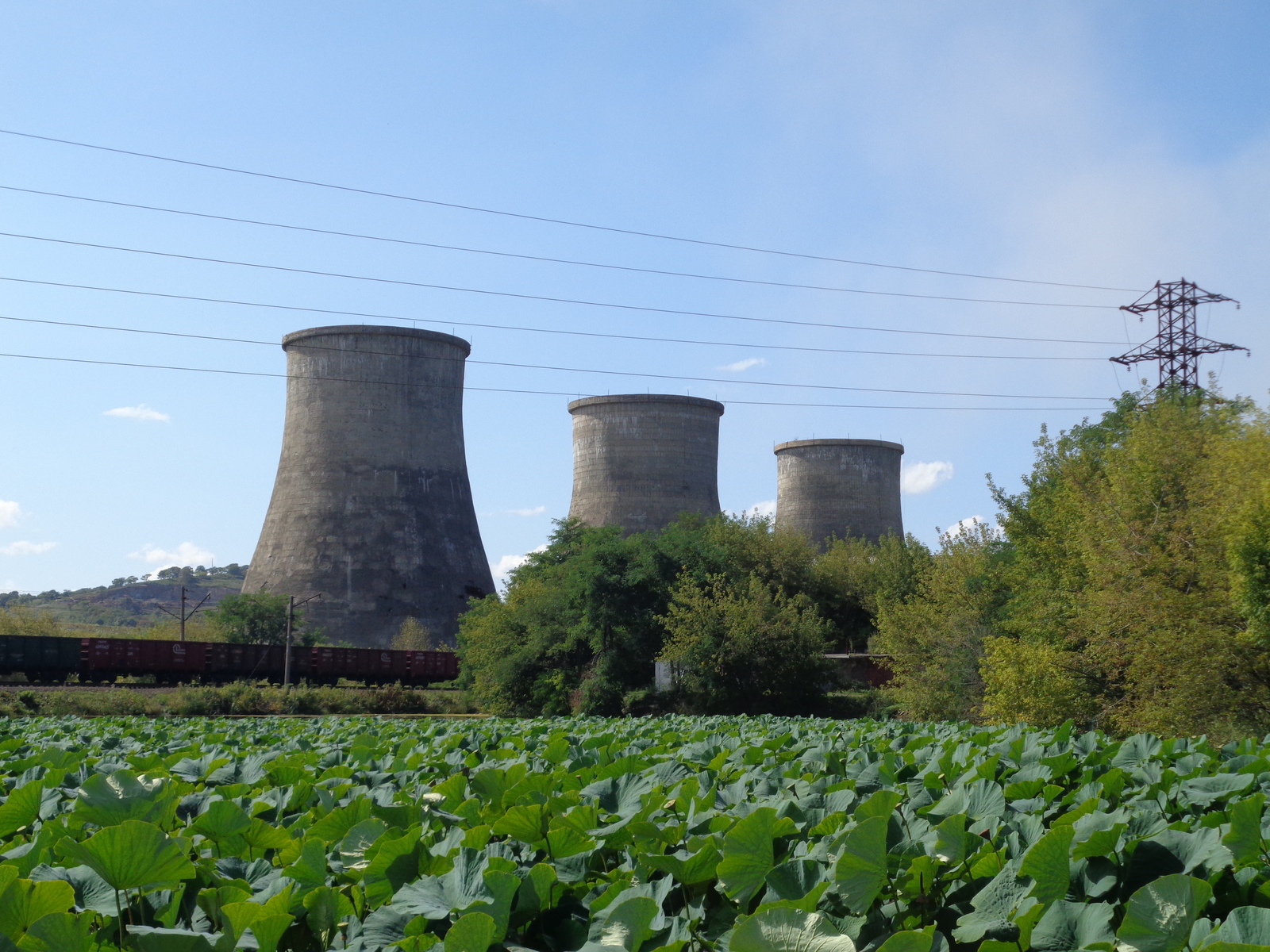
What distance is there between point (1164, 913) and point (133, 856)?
197 centimetres

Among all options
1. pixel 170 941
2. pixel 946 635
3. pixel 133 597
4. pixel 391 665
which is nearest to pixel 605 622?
pixel 946 635

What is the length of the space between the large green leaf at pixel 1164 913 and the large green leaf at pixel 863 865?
0.48 metres

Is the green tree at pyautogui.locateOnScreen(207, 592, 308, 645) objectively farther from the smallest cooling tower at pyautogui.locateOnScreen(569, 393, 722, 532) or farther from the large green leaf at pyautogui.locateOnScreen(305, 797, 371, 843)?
the large green leaf at pyautogui.locateOnScreen(305, 797, 371, 843)

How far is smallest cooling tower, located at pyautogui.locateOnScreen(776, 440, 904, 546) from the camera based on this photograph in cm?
4975

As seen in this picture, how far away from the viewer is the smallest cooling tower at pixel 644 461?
144 feet

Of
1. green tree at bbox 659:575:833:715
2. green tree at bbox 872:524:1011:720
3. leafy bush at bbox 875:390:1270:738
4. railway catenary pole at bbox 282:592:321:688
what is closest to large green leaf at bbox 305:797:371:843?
leafy bush at bbox 875:390:1270:738

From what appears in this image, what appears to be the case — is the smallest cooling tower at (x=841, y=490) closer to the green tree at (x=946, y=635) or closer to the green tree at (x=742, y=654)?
the green tree at (x=946, y=635)

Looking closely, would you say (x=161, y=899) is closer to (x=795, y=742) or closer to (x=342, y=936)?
(x=342, y=936)

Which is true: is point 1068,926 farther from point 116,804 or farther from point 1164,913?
point 116,804

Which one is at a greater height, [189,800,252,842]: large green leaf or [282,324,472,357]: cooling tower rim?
[282,324,472,357]: cooling tower rim

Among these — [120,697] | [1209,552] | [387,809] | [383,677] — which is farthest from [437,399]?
[387,809]

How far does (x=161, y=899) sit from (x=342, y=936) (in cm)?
43

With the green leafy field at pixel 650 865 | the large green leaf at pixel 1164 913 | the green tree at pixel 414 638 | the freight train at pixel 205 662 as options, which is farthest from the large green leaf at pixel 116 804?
the green tree at pixel 414 638

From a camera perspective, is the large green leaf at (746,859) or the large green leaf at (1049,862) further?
the large green leaf at (746,859)
